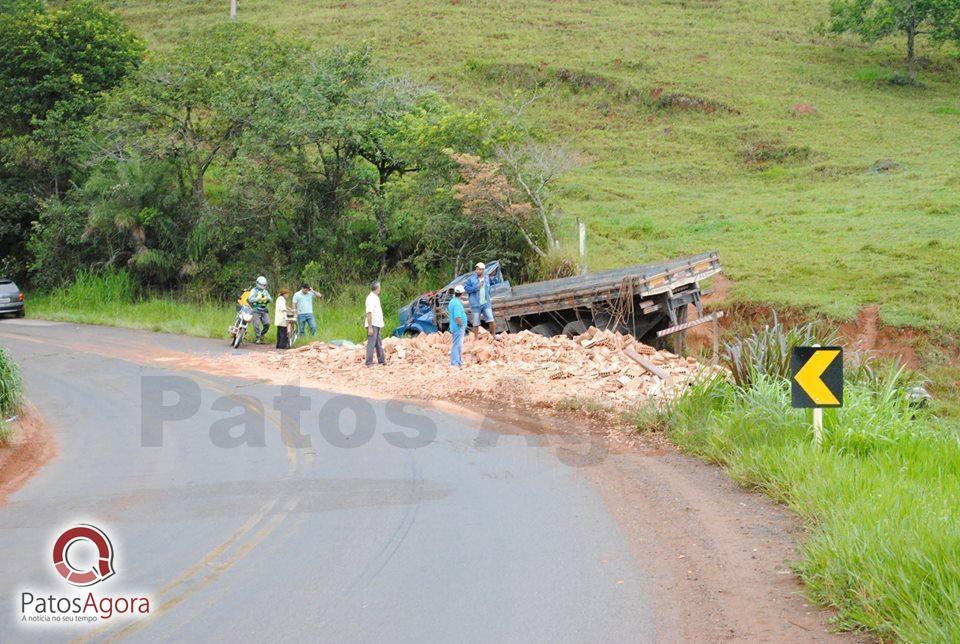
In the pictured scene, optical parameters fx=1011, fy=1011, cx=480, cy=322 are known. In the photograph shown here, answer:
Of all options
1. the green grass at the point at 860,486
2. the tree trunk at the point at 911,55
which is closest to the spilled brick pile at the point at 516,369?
the green grass at the point at 860,486

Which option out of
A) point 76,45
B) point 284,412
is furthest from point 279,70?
point 284,412

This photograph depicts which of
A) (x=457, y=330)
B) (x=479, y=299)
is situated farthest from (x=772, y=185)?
(x=457, y=330)

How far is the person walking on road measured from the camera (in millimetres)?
23469

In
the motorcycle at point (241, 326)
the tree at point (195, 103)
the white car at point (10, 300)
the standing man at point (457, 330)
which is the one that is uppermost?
the tree at point (195, 103)

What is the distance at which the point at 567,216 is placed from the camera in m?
34.1

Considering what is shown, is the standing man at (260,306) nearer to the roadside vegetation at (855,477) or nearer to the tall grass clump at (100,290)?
the tall grass clump at (100,290)

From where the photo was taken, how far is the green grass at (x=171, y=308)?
1075 inches

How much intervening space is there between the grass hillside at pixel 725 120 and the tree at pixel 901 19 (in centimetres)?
200

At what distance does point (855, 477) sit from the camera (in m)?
8.90

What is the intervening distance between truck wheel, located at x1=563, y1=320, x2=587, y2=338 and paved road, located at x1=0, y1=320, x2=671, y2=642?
24.1ft

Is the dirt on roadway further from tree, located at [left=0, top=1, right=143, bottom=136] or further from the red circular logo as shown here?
tree, located at [left=0, top=1, right=143, bottom=136]

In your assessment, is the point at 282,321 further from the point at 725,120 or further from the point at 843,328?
the point at 725,120

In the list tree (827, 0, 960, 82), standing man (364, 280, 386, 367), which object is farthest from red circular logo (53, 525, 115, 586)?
tree (827, 0, 960, 82)

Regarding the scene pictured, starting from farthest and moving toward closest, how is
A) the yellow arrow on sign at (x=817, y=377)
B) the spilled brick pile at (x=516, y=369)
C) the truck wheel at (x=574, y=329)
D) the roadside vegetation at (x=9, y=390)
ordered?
the truck wheel at (x=574, y=329)
the spilled brick pile at (x=516, y=369)
the roadside vegetation at (x=9, y=390)
the yellow arrow on sign at (x=817, y=377)
